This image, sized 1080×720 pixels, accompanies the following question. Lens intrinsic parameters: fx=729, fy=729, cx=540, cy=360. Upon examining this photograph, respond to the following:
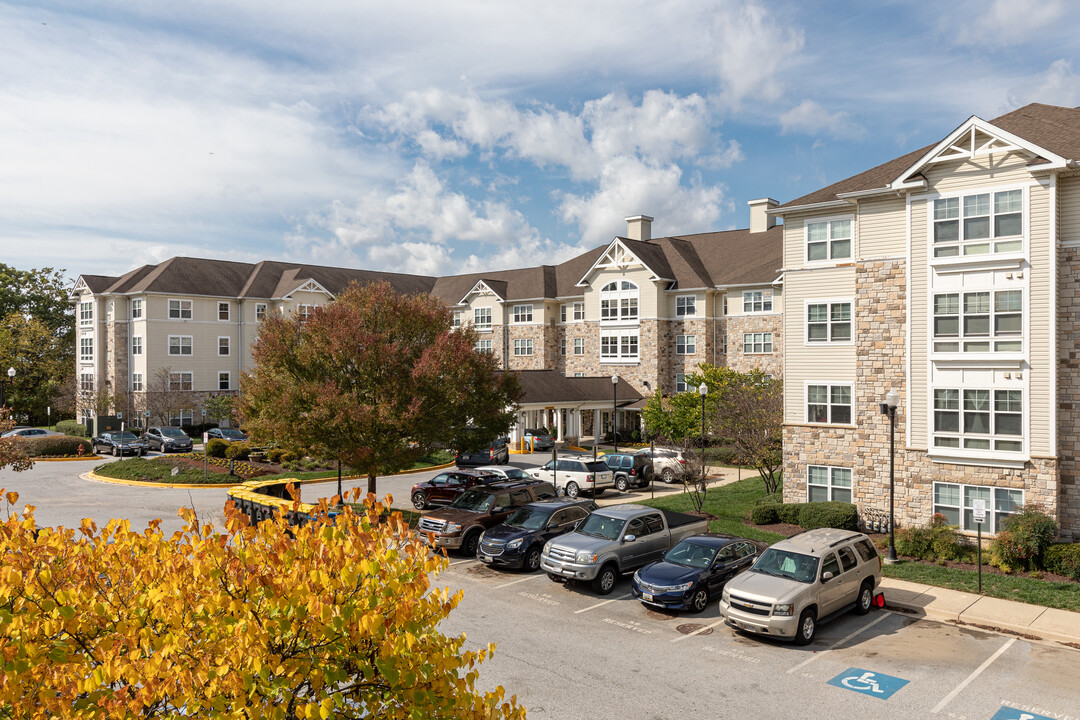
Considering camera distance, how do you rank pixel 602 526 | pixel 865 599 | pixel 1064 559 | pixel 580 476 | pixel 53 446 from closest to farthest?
1. pixel 865 599
2. pixel 1064 559
3. pixel 602 526
4. pixel 580 476
5. pixel 53 446

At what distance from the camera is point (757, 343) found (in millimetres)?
44375

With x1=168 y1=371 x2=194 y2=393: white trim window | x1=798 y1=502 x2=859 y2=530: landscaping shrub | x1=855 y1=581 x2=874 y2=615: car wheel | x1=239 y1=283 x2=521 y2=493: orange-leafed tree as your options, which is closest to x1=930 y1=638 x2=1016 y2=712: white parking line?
x1=855 y1=581 x2=874 y2=615: car wheel

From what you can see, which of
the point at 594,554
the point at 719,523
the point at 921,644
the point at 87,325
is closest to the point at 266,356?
the point at 594,554

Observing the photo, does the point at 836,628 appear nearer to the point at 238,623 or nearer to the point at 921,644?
the point at 921,644

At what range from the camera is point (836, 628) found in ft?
47.3

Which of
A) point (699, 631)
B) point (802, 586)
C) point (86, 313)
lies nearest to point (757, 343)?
point (802, 586)

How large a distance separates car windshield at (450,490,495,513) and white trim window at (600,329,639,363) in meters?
28.9

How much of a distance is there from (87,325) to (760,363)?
49053 millimetres

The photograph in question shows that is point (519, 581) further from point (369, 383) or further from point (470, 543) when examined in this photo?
point (369, 383)

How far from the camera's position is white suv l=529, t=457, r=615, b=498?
1150 inches

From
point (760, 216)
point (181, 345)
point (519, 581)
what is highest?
point (760, 216)

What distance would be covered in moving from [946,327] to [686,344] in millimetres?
26802

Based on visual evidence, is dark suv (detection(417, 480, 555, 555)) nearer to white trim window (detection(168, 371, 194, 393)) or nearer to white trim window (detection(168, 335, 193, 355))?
white trim window (detection(168, 371, 194, 393))

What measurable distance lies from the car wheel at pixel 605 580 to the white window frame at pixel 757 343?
30.0 meters
